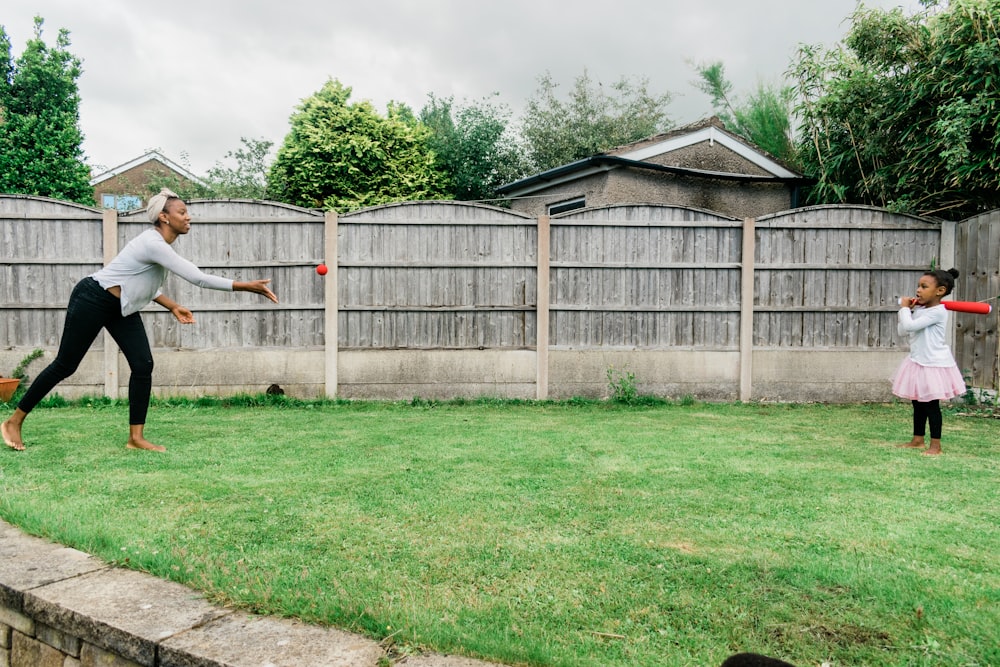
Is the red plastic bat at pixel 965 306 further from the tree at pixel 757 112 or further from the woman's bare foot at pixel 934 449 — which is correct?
the tree at pixel 757 112

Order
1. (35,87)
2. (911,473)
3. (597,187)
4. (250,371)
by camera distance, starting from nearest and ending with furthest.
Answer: (911,473) → (250,371) → (597,187) → (35,87)

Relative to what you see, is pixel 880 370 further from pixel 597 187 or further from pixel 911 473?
pixel 597 187

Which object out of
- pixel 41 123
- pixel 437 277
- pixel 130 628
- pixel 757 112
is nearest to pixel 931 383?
pixel 437 277

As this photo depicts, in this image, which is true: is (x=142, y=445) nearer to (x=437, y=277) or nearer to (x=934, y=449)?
(x=437, y=277)

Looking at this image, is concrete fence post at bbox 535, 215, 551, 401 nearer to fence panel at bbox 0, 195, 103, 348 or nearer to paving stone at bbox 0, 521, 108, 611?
fence panel at bbox 0, 195, 103, 348

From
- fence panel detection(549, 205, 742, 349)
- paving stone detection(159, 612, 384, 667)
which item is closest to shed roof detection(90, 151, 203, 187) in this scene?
fence panel detection(549, 205, 742, 349)

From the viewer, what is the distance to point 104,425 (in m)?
5.80

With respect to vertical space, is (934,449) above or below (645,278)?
below

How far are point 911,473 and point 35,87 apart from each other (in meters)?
18.0

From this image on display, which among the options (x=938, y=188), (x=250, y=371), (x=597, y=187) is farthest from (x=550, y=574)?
(x=597, y=187)

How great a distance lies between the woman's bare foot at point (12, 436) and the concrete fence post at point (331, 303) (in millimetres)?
3295

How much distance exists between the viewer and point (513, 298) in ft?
25.8

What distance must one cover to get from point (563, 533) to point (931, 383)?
3689 mm

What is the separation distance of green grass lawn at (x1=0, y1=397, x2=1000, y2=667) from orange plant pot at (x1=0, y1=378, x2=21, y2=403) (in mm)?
1994
